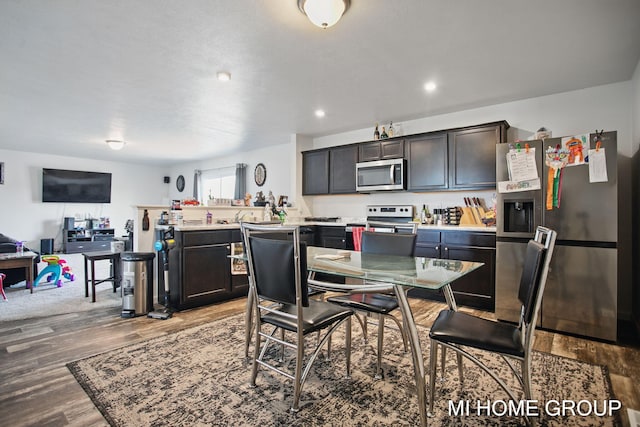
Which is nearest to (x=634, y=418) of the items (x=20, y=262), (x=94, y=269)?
(x=94, y=269)

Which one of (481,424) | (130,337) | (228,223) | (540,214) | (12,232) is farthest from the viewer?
(12,232)

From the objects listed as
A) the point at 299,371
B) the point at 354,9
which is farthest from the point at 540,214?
the point at 299,371

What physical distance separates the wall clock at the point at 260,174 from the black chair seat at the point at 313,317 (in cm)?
496

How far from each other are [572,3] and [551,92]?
69.5 inches

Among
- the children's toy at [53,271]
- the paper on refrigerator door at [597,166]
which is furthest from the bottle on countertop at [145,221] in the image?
the paper on refrigerator door at [597,166]

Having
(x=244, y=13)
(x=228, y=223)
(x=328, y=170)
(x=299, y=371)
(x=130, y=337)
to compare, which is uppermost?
(x=244, y=13)

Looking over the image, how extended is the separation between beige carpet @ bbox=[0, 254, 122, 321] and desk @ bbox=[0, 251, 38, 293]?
8.2 inches

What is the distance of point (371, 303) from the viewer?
2.22 metres

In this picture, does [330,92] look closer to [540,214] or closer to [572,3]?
[572,3]

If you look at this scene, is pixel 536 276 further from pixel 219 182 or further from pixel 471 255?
pixel 219 182

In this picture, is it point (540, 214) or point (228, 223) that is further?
point (228, 223)

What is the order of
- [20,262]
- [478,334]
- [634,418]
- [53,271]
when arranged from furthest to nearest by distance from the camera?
[53,271] → [20,262] → [634,418] → [478,334]

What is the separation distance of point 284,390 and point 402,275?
1019 mm

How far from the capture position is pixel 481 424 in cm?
164
